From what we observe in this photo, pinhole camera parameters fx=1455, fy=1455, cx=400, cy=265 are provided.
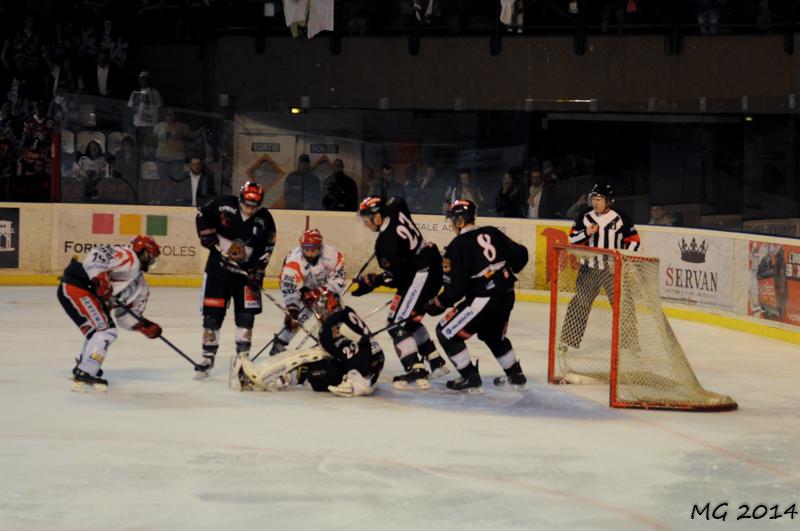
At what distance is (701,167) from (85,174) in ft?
20.8

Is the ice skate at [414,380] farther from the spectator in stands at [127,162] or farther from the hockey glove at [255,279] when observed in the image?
the spectator in stands at [127,162]

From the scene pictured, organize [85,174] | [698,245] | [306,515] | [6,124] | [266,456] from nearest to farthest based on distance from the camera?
1. [306,515]
2. [266,456]
3. [698,245]
4. [85,174]
5. [6,124]

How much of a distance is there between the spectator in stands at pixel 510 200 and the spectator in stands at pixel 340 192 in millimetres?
1496

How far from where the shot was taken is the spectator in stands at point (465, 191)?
15.1m

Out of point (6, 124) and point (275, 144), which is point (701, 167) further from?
point (6, 124)

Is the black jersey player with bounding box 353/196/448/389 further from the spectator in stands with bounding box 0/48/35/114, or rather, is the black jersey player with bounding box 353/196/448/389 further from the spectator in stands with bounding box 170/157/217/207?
the spectator in stands with bounding box 0/48/35/114

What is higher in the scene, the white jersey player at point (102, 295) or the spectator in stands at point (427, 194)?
the spectator in stands at point (427, 194)

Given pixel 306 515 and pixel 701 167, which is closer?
pixel 306 515

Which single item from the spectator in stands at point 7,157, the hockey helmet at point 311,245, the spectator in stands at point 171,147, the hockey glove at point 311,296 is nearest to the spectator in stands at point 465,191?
the spectator in stands at point 171,147

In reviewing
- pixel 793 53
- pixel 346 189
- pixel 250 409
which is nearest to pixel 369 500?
pixel 250 409

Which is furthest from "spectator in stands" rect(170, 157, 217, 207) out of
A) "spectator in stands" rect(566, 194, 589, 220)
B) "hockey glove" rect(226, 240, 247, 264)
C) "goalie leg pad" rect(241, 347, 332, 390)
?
"goalie leg pad" rect(241, 347, 332, 390)

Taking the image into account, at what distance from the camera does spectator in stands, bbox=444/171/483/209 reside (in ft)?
49.4

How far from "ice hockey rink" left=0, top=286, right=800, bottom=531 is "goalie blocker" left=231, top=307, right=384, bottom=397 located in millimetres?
91

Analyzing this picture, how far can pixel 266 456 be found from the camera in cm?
706
